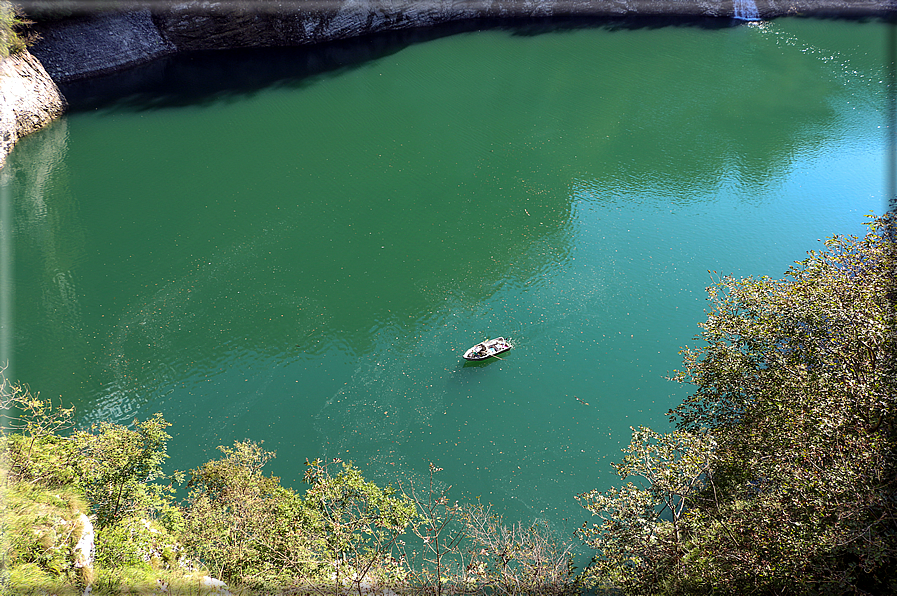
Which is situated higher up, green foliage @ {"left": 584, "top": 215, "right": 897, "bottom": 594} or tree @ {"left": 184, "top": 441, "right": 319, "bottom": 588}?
green foliage @ {"left": 584, "top": 215, "right": 897, "bottom": 594}

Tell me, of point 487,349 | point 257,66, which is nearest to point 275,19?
point 257,66

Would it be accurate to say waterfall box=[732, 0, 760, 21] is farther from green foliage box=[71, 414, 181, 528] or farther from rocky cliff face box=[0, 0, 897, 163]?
green foliage box=[71, 414, 181, 528]

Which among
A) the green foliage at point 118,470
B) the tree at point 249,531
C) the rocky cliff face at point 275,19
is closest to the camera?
the tree at point 249,531

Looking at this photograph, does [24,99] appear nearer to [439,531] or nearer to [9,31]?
[9,31]

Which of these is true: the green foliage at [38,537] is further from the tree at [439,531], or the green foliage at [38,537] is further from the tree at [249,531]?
the tree at [439,531]

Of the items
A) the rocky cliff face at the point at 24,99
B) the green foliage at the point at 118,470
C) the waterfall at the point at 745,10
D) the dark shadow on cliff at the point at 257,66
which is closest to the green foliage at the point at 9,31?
the rocky cliff face at the point at 24,99

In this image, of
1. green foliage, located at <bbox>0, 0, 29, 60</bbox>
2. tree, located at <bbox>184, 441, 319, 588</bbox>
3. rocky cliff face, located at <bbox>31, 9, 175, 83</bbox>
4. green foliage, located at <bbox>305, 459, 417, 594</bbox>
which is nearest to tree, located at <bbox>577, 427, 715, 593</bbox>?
green foliage, located at <bbox>305, 459, 417, 594</bbox>
